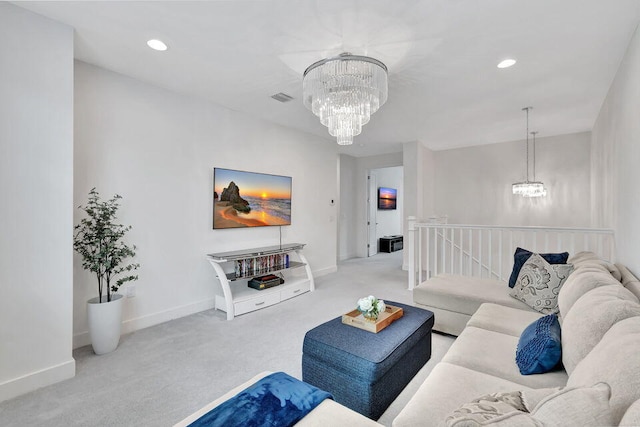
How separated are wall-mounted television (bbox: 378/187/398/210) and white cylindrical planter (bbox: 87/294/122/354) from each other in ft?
23.4

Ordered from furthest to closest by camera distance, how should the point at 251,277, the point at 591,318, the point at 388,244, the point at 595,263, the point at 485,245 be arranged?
the point at 388,244 < the point at 485,245 < the point at 251,277 < the point at 595,263 < the point at 591,318

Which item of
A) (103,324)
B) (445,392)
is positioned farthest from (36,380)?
(445,392)

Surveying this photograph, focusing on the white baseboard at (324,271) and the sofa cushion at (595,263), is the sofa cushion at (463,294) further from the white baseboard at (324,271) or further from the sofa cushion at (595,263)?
the white baseboard at (324,271)

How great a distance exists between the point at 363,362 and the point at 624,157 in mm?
2762

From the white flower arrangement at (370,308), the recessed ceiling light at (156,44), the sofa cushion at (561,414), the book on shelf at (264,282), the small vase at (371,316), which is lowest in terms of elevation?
the book on shelf at (264,282)

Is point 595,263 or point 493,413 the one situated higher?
point 595,263

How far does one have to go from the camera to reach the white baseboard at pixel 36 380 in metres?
1.91

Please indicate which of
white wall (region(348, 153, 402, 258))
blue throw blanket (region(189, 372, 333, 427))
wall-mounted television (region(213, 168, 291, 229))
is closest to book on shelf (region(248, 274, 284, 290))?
wall-mounted television (region(213, 168, 291, 229))

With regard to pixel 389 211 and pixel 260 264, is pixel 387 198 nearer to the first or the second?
pixel 389 211

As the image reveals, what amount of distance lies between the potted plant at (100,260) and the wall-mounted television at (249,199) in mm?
1178

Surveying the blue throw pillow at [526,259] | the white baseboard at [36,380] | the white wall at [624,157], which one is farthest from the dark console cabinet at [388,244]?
the white baseboard at [36,380]

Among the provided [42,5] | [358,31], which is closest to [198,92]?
[42,5]

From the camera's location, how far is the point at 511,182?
5.58m

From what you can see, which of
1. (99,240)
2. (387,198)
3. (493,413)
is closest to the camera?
(493,413)
